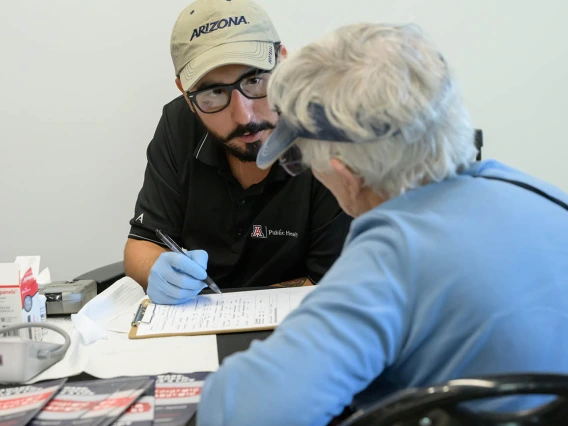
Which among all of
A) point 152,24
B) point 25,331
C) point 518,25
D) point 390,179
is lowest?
point 25,331

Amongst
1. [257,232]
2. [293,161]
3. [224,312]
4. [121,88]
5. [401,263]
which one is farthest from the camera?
[121,88]

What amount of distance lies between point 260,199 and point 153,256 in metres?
0.34

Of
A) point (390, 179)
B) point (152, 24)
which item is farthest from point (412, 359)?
point (152, 24)

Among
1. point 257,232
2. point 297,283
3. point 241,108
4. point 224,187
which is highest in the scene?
point 241,108

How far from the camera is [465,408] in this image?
49 centimetres

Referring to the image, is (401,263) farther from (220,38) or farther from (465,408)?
(220,38)

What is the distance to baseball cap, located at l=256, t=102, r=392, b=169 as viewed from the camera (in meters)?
0.76

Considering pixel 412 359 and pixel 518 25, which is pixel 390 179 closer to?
pixel 412 359

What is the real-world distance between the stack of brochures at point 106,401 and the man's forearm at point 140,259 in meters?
0.57

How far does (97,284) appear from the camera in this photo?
1.53 metres

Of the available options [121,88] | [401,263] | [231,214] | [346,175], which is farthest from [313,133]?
[121,88]

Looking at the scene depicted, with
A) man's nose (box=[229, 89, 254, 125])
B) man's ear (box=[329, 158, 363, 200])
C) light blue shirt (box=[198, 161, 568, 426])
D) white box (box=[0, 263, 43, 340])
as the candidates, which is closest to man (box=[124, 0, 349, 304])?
man's nose (box=[229, 89, 254, 125])

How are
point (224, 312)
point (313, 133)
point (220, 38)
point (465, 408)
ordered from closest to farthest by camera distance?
point (465, 408), point (313, 133), point (224, 312), point (220, 38)

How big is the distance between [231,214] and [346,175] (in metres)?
0.86
